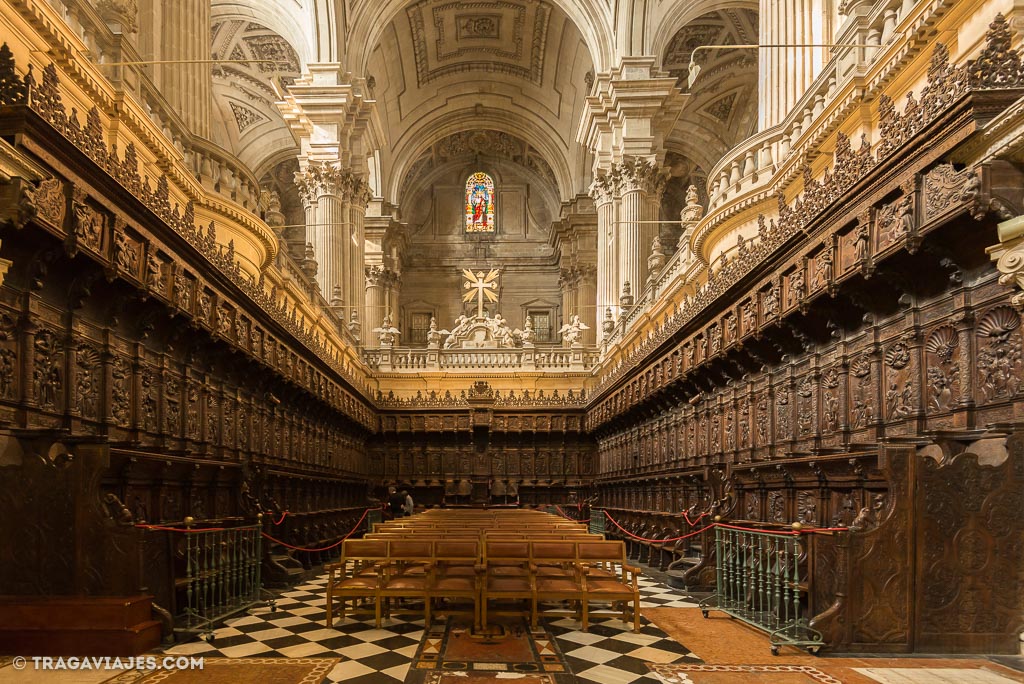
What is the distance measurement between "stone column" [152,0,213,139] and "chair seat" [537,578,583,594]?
9.07 m

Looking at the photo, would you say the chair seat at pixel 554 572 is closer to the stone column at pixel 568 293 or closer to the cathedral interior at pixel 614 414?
the cathedral interior at pixel 614 414

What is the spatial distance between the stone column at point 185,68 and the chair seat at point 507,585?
347 inches

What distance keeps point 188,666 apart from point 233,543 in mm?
1753

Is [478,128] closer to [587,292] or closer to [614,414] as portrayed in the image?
[587,292]

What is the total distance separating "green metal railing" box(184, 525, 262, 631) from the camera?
5637 millimetres

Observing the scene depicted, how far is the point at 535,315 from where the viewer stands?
126ft

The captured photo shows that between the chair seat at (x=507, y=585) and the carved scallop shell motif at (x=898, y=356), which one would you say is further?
the chair seat at (x=507, y=585)

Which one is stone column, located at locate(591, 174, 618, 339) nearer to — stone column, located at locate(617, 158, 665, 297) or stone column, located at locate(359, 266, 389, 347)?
stone column, located at locate(617, 158, 665, 297)

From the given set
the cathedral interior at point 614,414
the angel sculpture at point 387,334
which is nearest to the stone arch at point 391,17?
the angel sculpture at point 387,334

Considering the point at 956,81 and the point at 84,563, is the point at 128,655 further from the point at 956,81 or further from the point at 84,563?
the point at 956,81

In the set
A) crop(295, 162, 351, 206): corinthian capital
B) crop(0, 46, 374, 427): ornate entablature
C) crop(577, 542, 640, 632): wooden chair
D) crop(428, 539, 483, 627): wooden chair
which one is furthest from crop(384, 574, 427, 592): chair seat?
crop(295, 162, 351, 206): corinthian capital

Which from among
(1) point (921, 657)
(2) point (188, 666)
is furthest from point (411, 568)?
(1) point (921, 657)

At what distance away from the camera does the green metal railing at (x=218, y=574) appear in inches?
222

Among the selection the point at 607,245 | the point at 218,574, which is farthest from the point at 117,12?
the point at 607,245
